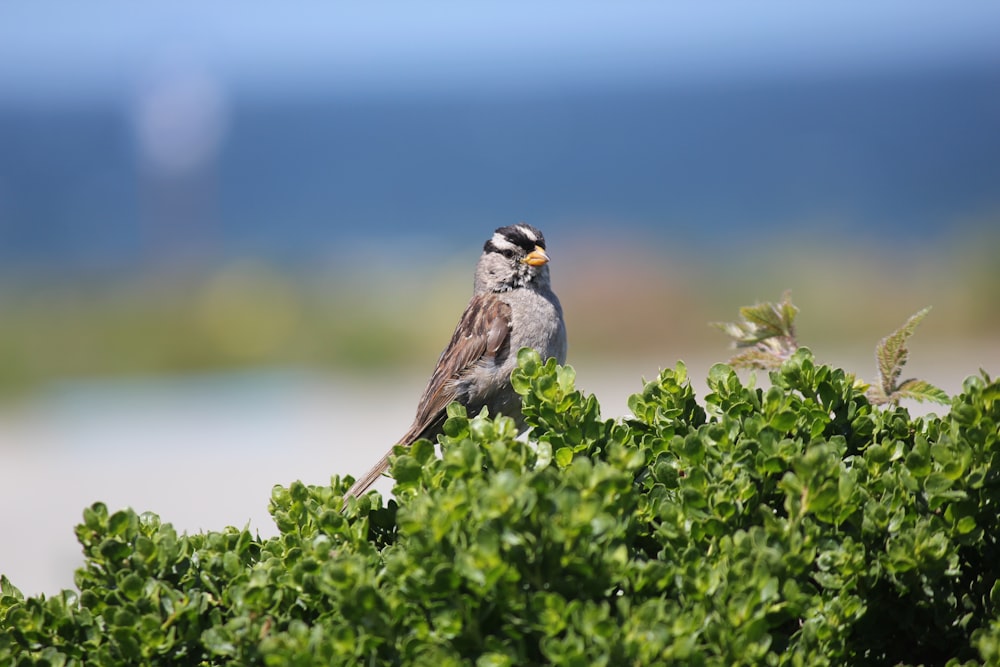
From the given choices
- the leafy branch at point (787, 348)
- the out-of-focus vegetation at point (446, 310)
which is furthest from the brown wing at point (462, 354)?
the out-of-focus vegetation at point (446, 310)

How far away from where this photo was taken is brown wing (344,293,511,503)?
15.5ft

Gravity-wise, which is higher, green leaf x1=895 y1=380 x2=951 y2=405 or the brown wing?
the brown wing

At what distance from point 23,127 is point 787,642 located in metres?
86.1

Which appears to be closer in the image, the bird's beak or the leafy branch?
the leafy branch

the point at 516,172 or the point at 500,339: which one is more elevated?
the point at 516,172

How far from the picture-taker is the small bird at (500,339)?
15.5ft

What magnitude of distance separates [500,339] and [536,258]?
1.47 feet

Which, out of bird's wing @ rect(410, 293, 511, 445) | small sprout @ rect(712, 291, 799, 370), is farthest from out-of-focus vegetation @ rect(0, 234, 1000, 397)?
small sprout @ rect(712, 291, 799, 370)

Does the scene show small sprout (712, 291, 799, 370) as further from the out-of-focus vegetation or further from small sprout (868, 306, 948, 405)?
the out-of-focus vegetation

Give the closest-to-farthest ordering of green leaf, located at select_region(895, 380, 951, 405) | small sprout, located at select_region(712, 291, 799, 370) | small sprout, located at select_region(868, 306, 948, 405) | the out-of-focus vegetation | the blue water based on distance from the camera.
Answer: green leaf, located at select_region(895, 380, 951, 405)
small sprout, located at select_region(868, 306, 948, 405)
small sprout, located at select_region(712, 291, 799, 370)
the out-of-focus vegetation
the blue water

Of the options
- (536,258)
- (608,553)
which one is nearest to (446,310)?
(536,258)

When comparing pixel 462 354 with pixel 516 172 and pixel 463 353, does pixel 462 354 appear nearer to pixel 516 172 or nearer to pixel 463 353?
pixel 463 353

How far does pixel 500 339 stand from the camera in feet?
15.5

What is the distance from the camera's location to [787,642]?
2.39m
